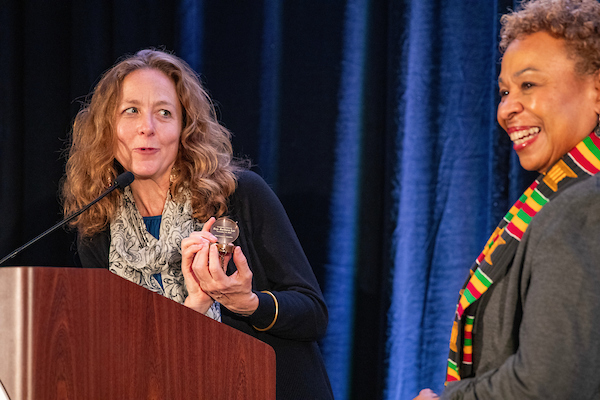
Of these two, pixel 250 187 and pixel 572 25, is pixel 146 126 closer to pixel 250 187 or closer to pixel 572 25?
pixel 250 187

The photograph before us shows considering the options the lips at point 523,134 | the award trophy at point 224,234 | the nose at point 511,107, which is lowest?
the award trophy at point 224,234

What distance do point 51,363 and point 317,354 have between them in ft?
3.21

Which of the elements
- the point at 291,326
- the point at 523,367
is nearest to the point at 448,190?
the point at 291,326

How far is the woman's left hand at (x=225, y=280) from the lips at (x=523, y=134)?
68 centimetres

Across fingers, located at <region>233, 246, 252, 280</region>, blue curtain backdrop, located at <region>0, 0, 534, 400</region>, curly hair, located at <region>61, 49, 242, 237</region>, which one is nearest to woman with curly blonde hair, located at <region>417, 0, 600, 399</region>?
fingers, located at <region>233, 246, 252, 280</region>

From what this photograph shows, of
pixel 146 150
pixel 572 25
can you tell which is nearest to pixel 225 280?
pixel 146 150

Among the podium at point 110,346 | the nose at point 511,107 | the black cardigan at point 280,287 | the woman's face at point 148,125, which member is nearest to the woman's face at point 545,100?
the nose at point 511,107

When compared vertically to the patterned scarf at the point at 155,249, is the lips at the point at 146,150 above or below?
above

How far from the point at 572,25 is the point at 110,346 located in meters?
1.06

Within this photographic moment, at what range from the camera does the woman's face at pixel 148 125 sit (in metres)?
1.89

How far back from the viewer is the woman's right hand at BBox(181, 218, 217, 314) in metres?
1.43

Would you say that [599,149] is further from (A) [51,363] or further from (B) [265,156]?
(B) [265,156]

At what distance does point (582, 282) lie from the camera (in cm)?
84

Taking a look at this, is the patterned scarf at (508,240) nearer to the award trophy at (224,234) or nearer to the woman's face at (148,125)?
the award trophy at (224,234)
